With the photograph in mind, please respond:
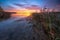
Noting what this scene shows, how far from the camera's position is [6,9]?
71.6 inches

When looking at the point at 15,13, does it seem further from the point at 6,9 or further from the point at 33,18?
the point at 33,18

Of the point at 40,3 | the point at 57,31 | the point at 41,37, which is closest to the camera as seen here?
the point at 41,37

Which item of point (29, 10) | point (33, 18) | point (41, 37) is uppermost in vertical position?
point (29, 10)

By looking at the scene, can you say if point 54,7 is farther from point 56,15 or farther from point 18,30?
point 18,30

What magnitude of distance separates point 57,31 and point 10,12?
2.16ft

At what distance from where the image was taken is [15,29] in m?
1.77

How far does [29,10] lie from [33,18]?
13cm

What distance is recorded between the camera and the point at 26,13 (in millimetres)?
1868

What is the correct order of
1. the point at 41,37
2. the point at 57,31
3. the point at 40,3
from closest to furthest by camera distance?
the point at 41,37
the point at 57,31
the point at 40,3

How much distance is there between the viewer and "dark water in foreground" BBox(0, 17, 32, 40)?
163 cm

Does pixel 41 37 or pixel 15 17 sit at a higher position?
pixel 15 17

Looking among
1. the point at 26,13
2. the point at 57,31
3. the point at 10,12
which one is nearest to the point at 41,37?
the point at 57,31

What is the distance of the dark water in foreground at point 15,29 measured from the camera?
1.63 metres

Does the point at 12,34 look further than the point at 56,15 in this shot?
No
